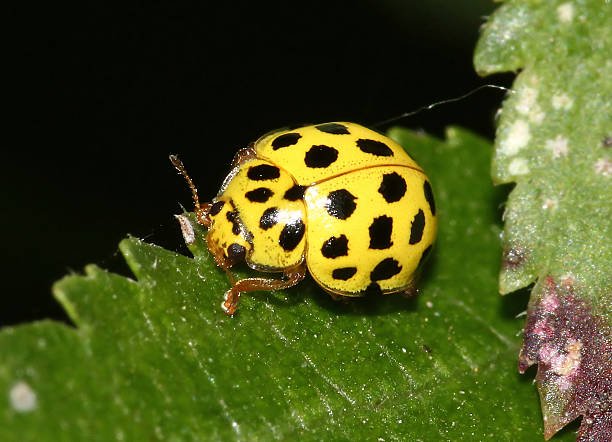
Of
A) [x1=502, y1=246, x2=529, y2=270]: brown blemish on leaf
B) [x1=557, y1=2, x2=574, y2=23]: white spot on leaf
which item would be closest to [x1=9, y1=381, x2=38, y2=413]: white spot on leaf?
[x1=502, y1=246, x2=529, y2=270]: brown blemish on leaf

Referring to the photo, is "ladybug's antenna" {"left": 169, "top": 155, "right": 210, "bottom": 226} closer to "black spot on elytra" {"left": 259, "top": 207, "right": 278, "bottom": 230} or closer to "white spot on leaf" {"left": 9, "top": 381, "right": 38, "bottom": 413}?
"black spot on elytra" {"left": 259, "top": 207, "right": 278, "bottom": 230}

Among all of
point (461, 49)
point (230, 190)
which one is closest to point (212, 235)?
point (230, 190)

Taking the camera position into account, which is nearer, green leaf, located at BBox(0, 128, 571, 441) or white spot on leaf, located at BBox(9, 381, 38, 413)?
white spot on leaf, located at BBox(9, 381, 38, 413)

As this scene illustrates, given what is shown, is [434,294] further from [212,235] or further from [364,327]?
[212,235]

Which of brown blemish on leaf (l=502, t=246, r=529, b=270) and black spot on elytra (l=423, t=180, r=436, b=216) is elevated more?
black spot on elytra (l=423, t=180, r=436, b=216)

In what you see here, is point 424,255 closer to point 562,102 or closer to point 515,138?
point 515,138

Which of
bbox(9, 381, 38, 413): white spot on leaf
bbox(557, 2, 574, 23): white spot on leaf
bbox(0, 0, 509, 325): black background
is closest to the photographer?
bbox(9, 381, 38, 413): white spot on leaf

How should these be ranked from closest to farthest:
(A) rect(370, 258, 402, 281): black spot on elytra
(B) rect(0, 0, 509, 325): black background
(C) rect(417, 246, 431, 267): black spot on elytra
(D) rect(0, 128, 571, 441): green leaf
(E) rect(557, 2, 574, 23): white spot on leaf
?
1. (D) rect(0, 128, 571, 441): green leaf
2. (A) rect(370, 258, 402, 281): black spot on elytra
3. (C) rect(417, 246, 431, 267): black spot on elytra
4. (E) rect(557, 2, 574, 23): white spot on leaf
5. (B) rect(0, 0, 509, 325): black background
